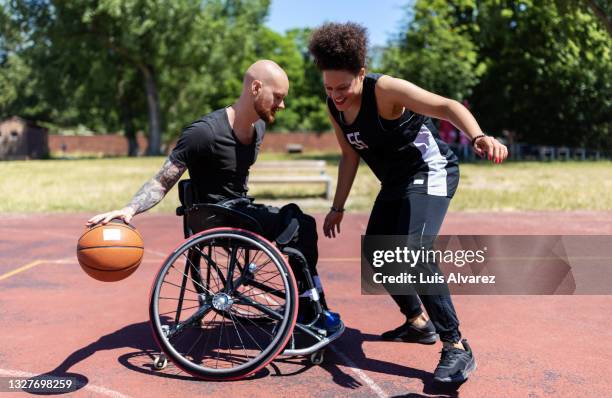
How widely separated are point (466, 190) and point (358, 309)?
1006 centimetres

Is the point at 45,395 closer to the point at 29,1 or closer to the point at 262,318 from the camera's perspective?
the point at 262,318

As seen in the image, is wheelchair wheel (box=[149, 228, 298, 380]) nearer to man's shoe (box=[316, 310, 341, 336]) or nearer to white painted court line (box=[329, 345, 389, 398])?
man's shoe (box=[316, 310, 341, 336])

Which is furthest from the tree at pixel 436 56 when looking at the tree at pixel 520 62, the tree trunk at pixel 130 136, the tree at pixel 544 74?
the tree trunk at pixel 130 136

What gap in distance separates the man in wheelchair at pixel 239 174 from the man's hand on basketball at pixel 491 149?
115 cm

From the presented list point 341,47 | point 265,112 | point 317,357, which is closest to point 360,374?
point 317,357

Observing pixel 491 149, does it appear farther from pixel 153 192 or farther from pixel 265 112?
pixel 153 192

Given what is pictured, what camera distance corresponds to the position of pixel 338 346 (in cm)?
423

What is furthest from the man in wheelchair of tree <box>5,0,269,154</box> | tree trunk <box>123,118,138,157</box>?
tree trunk <box>123,118,138,157</box>

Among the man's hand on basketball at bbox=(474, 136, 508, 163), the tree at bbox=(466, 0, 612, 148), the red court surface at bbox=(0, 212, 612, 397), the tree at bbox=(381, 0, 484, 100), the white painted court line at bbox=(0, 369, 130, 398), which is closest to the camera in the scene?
the man's hand on basketball at bbox=(474, 136, 508, 163)

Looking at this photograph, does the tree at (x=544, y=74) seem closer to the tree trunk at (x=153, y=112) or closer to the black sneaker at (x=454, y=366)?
the tree trunk at (x=153, y=112)

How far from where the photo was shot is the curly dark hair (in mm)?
3438

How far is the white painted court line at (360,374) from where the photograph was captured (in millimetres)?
3414

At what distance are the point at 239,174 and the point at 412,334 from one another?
161 cm

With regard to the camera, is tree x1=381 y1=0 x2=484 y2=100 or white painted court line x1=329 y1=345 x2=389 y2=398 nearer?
white painted court line x1=329 y1=345 x2=389 y2=398
